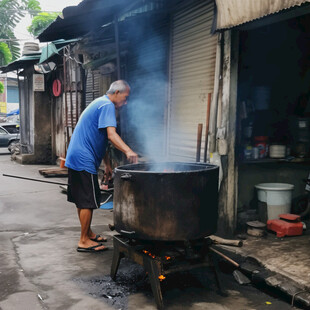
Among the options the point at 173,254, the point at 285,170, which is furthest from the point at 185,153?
the point at 173,254

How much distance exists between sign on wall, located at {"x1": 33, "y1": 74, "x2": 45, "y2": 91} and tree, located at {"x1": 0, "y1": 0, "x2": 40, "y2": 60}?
2152cm

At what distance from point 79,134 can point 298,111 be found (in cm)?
404

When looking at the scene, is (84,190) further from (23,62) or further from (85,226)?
(23,62)

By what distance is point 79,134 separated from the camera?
5035mm

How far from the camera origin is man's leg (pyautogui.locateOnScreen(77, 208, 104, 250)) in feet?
16.7

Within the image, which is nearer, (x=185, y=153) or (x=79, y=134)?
(x=79, y=134)

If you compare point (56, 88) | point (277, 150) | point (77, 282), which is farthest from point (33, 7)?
point (77, 282)

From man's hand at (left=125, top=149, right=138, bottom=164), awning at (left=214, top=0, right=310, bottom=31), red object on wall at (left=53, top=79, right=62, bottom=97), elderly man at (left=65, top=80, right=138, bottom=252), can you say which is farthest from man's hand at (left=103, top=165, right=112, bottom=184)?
red object on wall at (left=53, top=79, right=62, bottom=97)

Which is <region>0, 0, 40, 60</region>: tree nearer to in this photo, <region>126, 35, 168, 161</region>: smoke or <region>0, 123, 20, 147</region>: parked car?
<region>0, 123, 20, 147</region>: parked car

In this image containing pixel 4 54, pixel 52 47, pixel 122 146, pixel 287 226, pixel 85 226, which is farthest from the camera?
pixel 4 54

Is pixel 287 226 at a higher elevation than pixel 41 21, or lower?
lower

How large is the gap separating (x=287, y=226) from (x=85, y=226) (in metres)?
2.91

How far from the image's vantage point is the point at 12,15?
3594 centimetres

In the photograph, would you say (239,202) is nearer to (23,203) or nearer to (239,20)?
(239,20)
